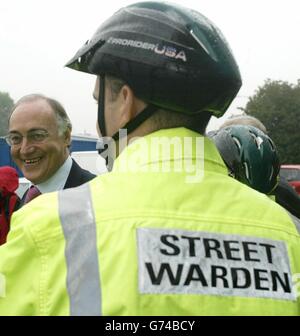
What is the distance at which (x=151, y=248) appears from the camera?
1.27m

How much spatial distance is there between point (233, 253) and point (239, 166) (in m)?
1.66

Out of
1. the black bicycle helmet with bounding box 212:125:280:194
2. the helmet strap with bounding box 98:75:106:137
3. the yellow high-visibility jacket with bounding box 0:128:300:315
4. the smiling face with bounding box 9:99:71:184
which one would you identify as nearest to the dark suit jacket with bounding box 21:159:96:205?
the smiling face with bounding box 9:99:71:184

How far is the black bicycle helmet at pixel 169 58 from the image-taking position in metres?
1.52

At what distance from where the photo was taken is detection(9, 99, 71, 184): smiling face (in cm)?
346

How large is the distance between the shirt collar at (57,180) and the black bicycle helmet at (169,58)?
6.16 feet

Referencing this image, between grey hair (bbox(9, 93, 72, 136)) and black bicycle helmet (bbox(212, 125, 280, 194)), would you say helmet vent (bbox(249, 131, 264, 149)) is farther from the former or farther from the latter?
grey hair (bbox(9, 93, 72, 136))

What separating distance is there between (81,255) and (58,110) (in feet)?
8.19

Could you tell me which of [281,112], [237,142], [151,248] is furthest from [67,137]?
[281,112]

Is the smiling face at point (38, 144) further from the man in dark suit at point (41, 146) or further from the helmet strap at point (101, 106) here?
the helmet strap at point (101, 106)

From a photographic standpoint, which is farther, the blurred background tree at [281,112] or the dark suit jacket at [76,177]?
the blurred background tree at [281,112]

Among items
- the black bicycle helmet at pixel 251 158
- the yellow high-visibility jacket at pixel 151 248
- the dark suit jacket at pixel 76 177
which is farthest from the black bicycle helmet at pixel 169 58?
the dark suit jacket at pixel 76 177

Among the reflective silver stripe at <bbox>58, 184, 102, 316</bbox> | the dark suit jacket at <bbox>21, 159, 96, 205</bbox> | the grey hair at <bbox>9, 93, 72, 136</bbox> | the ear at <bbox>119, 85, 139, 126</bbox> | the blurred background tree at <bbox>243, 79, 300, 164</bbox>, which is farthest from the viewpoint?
the blurred background tree at <bbox>243, 79, 300, 164</bbox>
